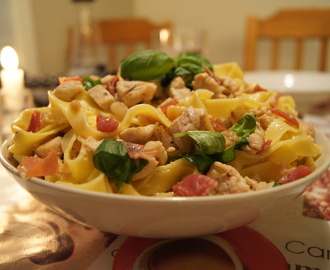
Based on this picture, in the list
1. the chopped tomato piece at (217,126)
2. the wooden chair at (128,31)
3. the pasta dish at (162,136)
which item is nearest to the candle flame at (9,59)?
the pasta dish at (162,136)

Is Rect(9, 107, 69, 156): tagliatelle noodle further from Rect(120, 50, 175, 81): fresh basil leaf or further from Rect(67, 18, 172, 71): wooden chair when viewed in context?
Rect(67, 18, 172, 71): wooden chair

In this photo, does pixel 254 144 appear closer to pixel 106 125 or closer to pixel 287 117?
pixel 287 117

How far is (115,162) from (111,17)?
5182 millimetres

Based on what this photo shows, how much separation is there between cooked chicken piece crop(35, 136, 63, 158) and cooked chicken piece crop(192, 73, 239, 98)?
537 millimetres

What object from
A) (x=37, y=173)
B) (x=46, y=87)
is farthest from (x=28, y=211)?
(x=46, y=87)

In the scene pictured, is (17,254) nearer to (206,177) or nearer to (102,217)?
(102,217)

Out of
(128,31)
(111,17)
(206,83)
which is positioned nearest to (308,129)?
(206,83)

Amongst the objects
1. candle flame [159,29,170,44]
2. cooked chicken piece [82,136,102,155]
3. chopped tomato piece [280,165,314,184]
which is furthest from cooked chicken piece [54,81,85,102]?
candle flame [159,29,170,44]

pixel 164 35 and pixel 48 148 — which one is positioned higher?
pixel 164 35

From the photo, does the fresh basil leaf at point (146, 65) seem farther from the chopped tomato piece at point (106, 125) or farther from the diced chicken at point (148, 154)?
the diced chicken at point (148, 154)

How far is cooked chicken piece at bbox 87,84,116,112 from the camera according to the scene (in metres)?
1.22

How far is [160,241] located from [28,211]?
53 cm

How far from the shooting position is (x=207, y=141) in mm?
961

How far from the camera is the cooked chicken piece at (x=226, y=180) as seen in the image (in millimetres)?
917
